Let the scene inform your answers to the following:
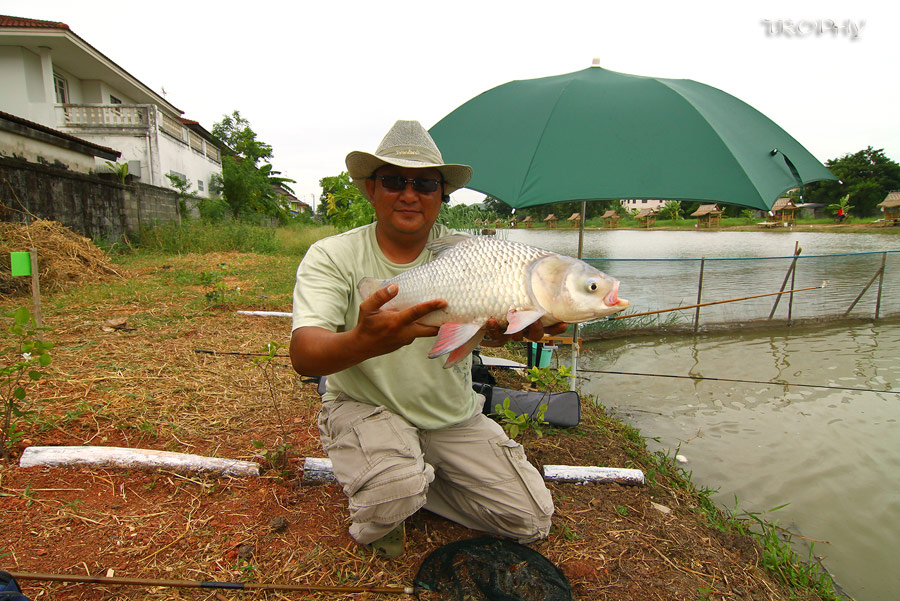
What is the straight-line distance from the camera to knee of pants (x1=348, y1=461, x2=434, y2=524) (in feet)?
5.87

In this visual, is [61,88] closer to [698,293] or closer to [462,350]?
[698,293]

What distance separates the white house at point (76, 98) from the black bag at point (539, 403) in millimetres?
15571

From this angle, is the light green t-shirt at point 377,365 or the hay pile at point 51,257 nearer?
the light green t-shirt at point 377,365

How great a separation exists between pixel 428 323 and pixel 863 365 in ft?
22.1

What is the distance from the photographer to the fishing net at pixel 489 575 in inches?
65.4

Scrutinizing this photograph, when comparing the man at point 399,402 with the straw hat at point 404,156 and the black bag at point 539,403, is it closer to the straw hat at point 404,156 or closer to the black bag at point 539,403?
the straw hat at point 404,156

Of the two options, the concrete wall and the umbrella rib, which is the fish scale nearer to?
the umbrella rib

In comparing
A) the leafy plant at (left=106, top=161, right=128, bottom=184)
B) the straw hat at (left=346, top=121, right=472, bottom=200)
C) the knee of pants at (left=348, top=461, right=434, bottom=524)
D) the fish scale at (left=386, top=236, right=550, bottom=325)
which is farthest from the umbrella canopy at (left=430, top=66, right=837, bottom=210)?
the leafy plant at (left=106, top=161, right=128, bottom=184)

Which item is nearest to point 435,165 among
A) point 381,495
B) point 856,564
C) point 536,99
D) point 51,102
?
point 381,495

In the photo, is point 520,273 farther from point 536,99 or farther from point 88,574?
point 536,99

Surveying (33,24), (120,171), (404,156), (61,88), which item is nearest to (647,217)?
(120,171)

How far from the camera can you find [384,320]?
1.58 m

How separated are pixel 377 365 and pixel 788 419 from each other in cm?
407

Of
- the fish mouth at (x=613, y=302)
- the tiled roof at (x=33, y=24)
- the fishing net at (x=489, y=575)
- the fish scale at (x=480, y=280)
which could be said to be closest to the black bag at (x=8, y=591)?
the fishing net at (x=489, y=575)
